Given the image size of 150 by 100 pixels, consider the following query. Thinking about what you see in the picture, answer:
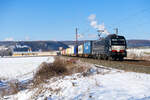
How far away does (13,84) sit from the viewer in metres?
12.7

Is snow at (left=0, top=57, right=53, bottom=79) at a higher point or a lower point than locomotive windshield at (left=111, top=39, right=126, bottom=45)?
lower

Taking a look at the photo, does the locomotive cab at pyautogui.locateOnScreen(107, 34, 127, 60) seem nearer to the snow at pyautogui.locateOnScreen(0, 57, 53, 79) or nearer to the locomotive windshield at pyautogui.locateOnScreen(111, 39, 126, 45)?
the locomotive windshield at pyautogui.locateOnScreen(111, 39, 126, 45)

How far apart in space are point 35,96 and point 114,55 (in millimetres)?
15749

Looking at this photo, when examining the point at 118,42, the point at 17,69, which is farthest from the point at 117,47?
the point at 17,69

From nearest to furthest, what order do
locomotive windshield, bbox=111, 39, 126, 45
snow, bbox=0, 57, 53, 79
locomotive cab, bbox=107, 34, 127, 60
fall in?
1. locomotive cab, bbox=107, 34, 127, 60
2. locomotive windshield, bbox=111, 39, 126, 45
3. snow, bbox=0, 57, 53, 79

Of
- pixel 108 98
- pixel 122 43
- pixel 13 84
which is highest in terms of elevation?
pixel 122 43

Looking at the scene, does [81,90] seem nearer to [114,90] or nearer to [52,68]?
[114,90]

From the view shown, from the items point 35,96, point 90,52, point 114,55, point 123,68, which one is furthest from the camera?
point 90,52

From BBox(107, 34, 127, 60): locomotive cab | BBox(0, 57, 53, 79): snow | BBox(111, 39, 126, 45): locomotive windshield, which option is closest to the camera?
BBox(107, 34, 127, 60): locomotive cab

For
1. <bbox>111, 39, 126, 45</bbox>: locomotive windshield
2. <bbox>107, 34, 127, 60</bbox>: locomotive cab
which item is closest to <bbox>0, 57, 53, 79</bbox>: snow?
<bbox>107, 34, 127, 60</bbox>: locomotive cab

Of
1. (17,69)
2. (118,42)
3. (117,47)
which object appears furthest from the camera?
(17,69)

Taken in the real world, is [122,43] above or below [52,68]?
above

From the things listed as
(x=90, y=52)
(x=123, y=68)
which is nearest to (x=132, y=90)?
(x=123, y=68)

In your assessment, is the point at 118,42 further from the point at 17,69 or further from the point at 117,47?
the point at 17,69
